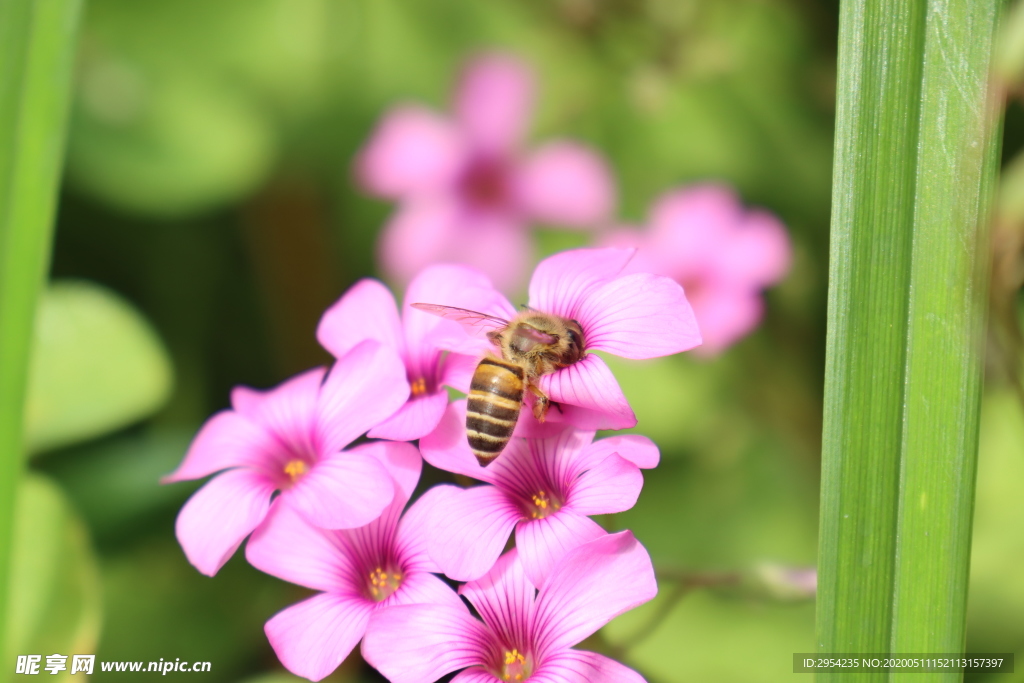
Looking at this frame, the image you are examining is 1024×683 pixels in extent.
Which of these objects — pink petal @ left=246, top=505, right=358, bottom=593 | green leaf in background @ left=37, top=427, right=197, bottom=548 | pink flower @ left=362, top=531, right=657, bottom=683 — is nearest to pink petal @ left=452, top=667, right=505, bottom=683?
pink flower @ left=362, top=531, right=657, bottom=683

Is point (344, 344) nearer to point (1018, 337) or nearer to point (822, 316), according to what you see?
point (1018, 337)

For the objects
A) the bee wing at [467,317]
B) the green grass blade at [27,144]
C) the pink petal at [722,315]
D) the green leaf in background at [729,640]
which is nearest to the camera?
the bee wing at [467,317]

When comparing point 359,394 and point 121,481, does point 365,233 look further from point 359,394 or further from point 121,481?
point 359,394

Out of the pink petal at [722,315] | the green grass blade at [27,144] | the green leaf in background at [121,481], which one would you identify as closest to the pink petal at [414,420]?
the green grass blade at [27,144]

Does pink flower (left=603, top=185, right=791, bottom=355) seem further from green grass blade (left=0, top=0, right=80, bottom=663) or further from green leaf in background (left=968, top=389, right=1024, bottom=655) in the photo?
green grass blade (left=0, top=0, right=80, bottom=663)

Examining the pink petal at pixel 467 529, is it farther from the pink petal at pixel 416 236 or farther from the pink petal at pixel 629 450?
the pink petal at pixel 416 236

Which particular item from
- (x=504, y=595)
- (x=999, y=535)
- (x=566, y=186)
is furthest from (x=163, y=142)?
(x=999, y=535)
